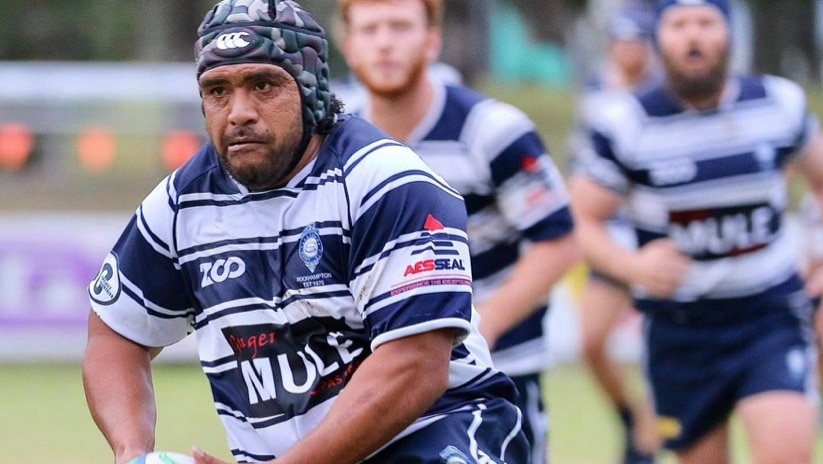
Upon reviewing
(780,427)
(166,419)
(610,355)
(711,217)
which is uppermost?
(711,217)

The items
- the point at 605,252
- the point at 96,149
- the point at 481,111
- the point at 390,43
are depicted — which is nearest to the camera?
the point at 390,43

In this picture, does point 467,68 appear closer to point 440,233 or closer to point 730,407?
point 730,407

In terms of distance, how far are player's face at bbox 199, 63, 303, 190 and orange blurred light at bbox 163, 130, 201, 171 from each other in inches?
438

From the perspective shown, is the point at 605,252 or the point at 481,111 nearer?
the point at 481,111

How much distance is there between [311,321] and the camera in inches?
150

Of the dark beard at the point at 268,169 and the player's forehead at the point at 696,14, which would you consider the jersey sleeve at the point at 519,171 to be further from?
the dark beard at the point at 268,169

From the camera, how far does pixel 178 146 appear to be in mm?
15422

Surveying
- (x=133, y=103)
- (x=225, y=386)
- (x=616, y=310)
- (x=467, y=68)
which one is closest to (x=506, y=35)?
(x=467, y=68)

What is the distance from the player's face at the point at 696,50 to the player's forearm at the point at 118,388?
3.04 m

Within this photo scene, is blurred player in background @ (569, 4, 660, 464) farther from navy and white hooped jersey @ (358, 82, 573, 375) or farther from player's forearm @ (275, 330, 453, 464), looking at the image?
player's forearm @ (275, 330, 453, 464)

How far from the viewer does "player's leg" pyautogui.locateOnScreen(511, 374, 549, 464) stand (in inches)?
231

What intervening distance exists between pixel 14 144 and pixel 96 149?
0.95 m

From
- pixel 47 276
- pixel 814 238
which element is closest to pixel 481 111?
pixel 814 238

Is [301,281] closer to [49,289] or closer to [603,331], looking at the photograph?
[603,331]
